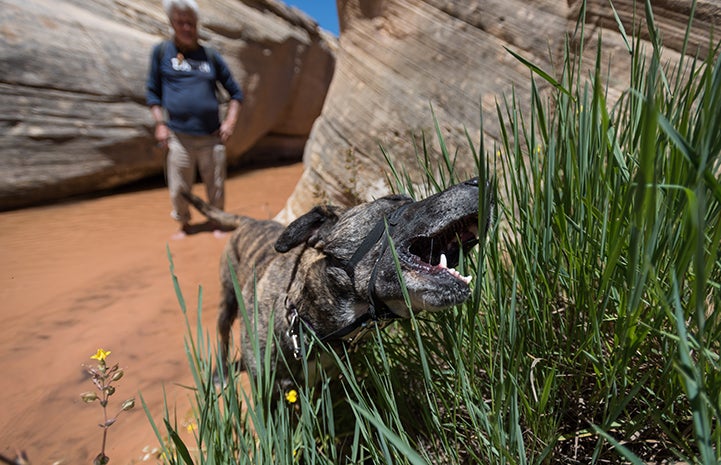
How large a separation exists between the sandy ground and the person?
2.62 ft

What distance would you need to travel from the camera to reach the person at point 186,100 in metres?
4.43

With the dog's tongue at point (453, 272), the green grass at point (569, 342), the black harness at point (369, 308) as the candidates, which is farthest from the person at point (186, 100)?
the green grass at point (569, 342)

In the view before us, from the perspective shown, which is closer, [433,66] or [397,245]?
[397,245]

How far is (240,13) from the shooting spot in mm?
→ 7918

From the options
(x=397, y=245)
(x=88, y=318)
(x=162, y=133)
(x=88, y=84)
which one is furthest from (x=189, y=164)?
(x=397, y=245)

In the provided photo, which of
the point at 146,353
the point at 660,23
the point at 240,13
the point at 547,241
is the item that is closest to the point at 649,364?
the point at 547,241

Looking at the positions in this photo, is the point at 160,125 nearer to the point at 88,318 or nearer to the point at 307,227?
the point at 88,318

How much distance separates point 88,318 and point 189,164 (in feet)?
7.24

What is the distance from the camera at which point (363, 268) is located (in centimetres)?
160

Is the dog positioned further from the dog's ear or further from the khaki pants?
the khaki pants

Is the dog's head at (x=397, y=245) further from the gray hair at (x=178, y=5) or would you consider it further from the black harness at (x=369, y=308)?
the gray hair at (x=178, y=5)

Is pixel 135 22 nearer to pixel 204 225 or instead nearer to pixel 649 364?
pixel 204 225

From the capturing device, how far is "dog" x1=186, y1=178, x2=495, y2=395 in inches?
55.0

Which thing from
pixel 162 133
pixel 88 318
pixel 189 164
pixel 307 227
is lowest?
pixel 88 318
